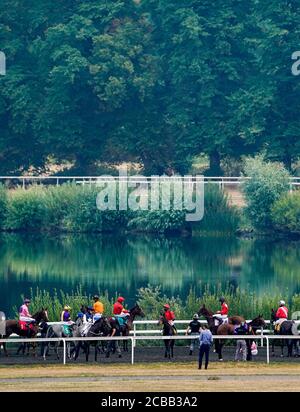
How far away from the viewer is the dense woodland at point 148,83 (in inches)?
4550

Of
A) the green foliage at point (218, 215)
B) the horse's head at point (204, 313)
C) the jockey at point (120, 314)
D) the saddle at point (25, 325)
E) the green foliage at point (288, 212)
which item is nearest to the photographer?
the saddle at point (25, 325)

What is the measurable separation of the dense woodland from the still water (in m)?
16.2

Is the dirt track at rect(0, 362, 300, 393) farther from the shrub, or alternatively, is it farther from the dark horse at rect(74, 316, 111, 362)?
the shrub

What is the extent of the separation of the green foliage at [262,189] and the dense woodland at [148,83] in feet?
41.1

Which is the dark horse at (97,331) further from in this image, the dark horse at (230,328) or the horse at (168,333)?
the dark horse at (230,328)

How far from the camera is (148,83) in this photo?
11700 centimetres

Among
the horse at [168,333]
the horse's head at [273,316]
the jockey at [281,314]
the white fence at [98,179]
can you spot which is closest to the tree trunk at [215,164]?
the white fence at [98,179]

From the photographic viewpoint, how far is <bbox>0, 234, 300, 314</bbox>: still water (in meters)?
74.2

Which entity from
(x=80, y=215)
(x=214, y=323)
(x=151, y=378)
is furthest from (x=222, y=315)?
(x=80, y=215)

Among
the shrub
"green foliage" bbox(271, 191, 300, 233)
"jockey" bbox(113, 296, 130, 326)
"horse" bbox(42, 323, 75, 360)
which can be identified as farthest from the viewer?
the shrub

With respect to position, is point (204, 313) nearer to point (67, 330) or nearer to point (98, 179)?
point (67, 330)

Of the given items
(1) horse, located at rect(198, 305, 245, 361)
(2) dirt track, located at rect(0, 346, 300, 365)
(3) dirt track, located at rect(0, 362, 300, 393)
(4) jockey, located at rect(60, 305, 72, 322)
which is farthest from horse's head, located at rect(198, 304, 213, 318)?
(4) jockey, located at rect(60, 305, 72, 322)
